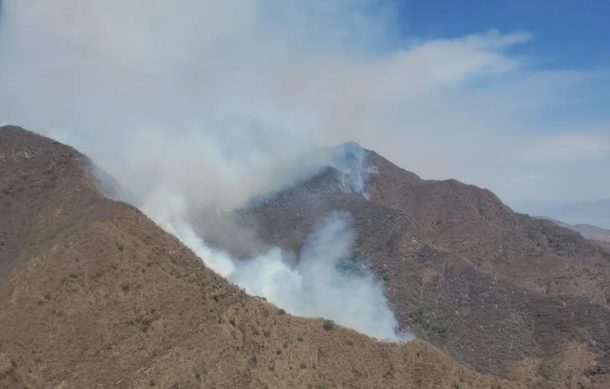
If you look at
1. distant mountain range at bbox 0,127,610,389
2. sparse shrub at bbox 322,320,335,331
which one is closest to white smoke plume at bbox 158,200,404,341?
distant mountain range at bbox 0,127,610,389

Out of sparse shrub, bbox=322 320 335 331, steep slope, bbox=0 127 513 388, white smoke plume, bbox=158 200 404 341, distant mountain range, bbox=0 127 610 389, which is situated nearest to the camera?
steep slope, bbox=0 127 513 388

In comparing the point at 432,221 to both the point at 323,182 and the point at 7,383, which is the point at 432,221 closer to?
the point at 323,182

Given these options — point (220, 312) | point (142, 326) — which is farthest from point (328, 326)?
point (142, 326)

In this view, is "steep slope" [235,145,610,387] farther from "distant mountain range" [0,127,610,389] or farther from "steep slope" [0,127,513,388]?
"steep slope" [0,127,513,388]

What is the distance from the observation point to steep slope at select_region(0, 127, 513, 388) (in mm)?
49500

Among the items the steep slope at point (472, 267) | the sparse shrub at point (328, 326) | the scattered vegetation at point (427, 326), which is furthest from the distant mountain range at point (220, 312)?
the steep slope at point (472, 267)

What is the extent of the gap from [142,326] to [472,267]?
69.4m

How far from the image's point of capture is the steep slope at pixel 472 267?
307ft

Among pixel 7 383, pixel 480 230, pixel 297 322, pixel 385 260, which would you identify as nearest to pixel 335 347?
pixel 297 322

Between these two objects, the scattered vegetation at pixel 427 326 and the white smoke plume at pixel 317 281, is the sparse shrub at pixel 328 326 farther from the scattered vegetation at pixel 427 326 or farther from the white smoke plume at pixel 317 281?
the scattered vegetation at pixel 427 326

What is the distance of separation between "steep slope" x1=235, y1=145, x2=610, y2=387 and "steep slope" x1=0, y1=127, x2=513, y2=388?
91.9ft

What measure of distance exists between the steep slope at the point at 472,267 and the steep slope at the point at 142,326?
91.9ft

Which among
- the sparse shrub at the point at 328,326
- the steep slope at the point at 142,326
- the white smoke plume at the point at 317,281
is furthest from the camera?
the white smoke plume at the point at 317,281

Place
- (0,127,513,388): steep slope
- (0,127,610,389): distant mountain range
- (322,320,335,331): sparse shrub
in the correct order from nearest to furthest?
1. (0,127,513,388): steep slope
2. (0,127,610,389): distant mountain range
3. (322,320,335,331): sparse shrub
